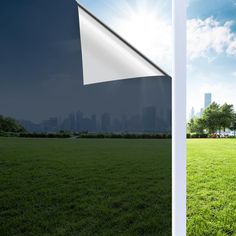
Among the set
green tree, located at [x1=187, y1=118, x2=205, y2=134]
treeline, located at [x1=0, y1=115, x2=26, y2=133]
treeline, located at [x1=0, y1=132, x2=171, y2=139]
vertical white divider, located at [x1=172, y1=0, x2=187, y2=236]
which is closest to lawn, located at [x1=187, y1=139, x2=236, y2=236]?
green tree, located at [x1=187, y1=118, x2=205, y2=134]

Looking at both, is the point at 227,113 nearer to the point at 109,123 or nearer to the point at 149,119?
the point at 149,119

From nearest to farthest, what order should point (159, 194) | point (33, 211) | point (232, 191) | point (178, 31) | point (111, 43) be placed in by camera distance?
1. point (178, 31)
2. point (33, 211)
3. point (111, 43)
4. point (159, 194)
5. point (232, 191)

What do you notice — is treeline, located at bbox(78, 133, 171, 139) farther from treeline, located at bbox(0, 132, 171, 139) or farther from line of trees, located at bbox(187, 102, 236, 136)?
line of trees, located at bbox(187, 102, 236, 136)

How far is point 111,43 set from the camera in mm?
3096

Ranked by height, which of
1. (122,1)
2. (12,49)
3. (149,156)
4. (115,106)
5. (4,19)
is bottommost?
(149,156)

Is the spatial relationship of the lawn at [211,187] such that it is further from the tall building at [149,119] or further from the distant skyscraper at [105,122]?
the distant skyscraper at [105,122]

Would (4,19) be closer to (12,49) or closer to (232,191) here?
(12,49)

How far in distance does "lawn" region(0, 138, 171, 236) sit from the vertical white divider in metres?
1.25

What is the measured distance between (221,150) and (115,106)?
2.56m

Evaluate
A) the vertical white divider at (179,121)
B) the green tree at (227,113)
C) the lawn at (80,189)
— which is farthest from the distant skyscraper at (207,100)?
the vertical white divider at (179,121)

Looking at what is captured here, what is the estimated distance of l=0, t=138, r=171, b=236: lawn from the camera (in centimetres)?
250

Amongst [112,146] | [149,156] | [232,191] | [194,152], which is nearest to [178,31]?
[232,191]

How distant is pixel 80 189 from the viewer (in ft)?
10.8

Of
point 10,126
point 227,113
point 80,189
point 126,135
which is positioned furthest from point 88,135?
point 227,113
